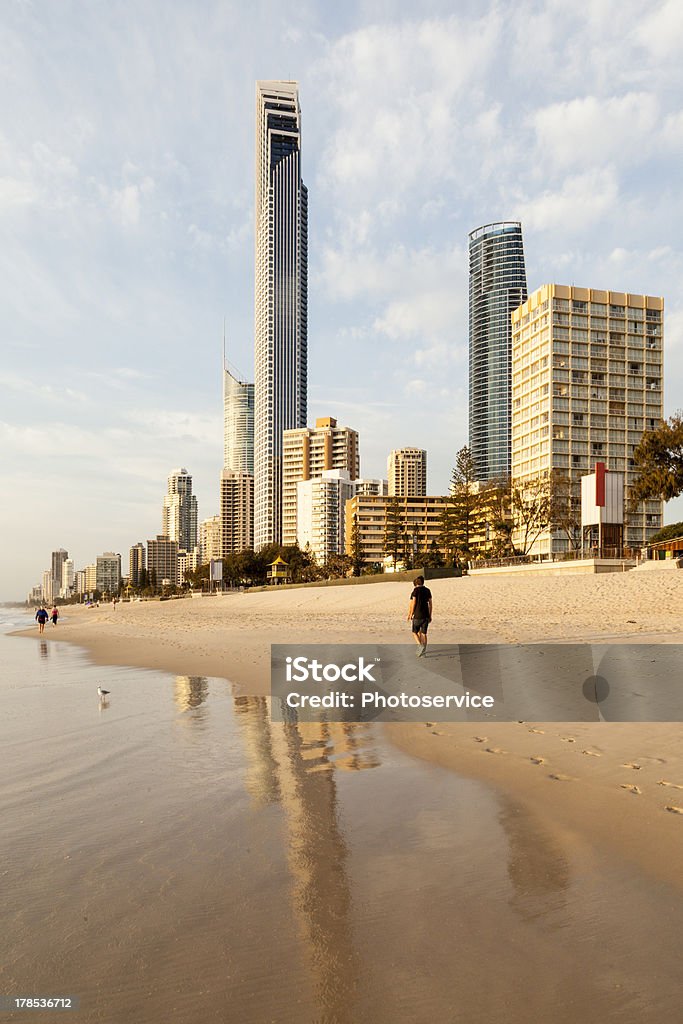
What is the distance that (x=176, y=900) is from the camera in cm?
398

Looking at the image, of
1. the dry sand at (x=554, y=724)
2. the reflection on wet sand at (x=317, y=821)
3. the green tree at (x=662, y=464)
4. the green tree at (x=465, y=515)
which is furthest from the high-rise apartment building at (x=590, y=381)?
the reflection on wet sand at (x=317, y=821)

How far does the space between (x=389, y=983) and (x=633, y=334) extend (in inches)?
5973

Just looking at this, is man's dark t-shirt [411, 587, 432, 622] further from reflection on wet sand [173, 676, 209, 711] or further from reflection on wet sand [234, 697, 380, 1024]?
reflection on wet sand [234, 697, 380, 1024]

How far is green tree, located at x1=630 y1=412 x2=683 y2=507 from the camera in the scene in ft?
168

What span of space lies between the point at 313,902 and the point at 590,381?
142 m

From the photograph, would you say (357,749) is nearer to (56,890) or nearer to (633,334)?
(56,890)

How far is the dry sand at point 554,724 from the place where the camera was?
5.23 m

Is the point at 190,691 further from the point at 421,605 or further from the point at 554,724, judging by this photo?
the point at 554,724

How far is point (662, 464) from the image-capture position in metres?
52.7

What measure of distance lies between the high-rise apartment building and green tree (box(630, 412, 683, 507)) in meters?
78.2

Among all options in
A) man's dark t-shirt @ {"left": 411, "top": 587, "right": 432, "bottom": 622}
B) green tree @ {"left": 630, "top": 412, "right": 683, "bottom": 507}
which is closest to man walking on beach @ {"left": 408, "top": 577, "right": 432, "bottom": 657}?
man's dark t-shirt @ {"left": 411, "top": 587, "right": 432, "bottom": 622}

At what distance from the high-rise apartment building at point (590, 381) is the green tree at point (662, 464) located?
78153 mm

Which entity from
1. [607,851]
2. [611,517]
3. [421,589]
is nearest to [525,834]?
[607,851]

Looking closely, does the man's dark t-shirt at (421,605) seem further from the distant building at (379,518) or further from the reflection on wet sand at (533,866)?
the distant building at (379,518)
